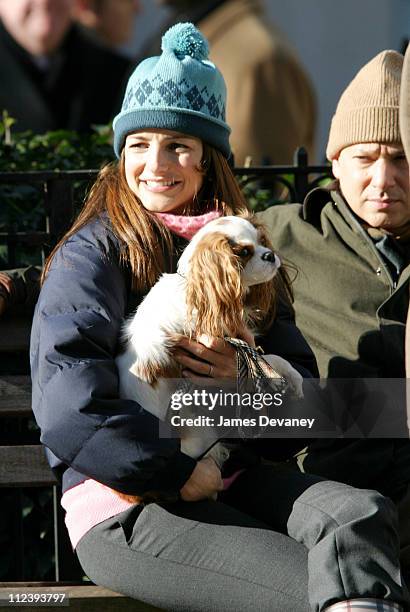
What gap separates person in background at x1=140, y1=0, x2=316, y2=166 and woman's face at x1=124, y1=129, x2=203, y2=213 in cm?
524

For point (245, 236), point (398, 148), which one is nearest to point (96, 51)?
point (398, 148)

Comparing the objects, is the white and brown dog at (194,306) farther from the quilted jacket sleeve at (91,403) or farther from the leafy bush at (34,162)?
the leafy bush at (34,162)

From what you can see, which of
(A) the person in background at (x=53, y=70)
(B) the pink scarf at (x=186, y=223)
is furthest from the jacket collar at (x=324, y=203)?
(A) the person in background at (x=53, y=70)

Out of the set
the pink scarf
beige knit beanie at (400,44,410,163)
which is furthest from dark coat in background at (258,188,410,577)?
beige knit beanie at (400,44,410,163)

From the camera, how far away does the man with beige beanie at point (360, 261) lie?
3.95m

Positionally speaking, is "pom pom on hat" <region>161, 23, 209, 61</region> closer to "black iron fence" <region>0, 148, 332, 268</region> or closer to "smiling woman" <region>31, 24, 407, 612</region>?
"smiling woman" <region>31, 24, 407, 612</region>

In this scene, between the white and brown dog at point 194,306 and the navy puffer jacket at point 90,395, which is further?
the white and brown dog at point 194,306

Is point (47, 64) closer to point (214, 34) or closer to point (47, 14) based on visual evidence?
point (47, 14)

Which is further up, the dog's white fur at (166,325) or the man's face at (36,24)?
the man's face at (36,24)

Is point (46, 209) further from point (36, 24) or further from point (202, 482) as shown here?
point (36, 24)

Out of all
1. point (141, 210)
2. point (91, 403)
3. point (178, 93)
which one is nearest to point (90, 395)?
point (91, 403)

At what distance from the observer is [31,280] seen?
3.97 meters

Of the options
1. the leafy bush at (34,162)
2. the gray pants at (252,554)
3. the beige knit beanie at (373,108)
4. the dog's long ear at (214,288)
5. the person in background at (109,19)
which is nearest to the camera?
the gray pants at (252,554)

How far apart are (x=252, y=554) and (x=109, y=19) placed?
24.7 feet
